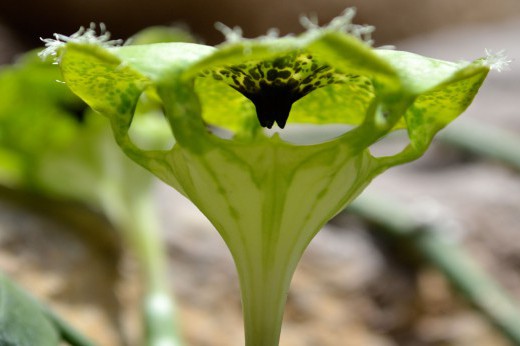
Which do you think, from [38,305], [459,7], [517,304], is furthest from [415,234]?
[459,7]

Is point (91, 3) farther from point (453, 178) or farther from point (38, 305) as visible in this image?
point (38, 305)

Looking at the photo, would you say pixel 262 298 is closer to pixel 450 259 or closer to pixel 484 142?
pixel 450 259

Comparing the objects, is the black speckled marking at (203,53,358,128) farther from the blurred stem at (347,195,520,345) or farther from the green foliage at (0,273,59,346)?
the blurred stem at (347,195,520,345)

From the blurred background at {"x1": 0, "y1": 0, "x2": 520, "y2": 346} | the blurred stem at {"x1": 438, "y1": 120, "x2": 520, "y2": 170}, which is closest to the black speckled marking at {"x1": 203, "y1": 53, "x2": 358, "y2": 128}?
the blurred background at {"x1": 0, "y1": 0, "x2": 520, "y2": 346}

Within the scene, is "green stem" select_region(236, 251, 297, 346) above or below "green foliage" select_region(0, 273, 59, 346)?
below

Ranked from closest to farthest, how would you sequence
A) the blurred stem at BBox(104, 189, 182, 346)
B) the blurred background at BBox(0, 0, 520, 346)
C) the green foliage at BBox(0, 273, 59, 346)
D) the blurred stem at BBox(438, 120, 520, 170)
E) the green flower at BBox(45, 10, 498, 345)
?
the green flower at BBox(45, 10, 498, 345) → the green foliage at BBox(0, 273, 59, 346) → the blurred stem at BBox(104, 189, 182, 346) → the blurred background at BBox(0, 0, 520, 346) → the blurred stem at BBox(438, 120, 520, 170)

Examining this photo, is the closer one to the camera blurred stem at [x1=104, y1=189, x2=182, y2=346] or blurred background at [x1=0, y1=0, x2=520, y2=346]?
blurred stem at [x1=104, y1=189, x2=182, y2=346]

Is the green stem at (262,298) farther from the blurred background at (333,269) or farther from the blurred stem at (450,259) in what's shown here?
the blurred stem at (450,259)
